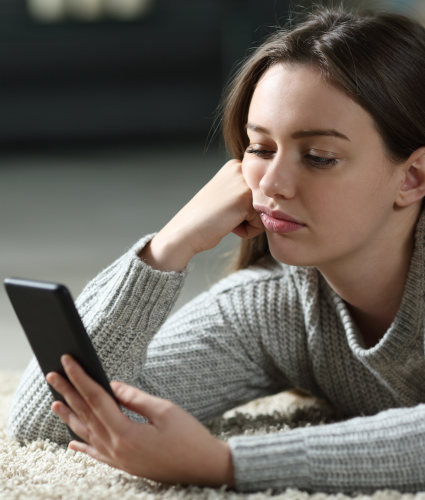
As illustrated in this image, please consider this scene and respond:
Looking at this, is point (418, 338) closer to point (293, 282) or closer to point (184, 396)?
point (293, 282)

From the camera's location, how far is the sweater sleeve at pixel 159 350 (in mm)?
1101

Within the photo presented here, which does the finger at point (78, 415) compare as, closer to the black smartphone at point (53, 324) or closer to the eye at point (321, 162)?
the black smartphone at point (53, 324)

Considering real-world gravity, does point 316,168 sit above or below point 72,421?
above

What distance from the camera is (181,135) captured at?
6.41 meters

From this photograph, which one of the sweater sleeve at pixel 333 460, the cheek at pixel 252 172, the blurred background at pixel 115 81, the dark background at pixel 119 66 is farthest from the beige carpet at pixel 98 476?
the dark background at pixel 119 66

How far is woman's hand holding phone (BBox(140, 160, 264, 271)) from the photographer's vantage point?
1119 mm

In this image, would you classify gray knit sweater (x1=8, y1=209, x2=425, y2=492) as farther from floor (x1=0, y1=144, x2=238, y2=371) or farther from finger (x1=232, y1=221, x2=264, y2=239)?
floor (x1=0, y1=144, x2=238, y2=371)

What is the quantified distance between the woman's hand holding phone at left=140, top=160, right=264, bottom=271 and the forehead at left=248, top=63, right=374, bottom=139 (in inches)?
6.3

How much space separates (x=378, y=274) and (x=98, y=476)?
58 centimetres

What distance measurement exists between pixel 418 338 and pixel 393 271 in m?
0.13

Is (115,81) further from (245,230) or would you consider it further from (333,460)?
(333,460)

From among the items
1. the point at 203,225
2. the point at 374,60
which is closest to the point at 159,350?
the point at 203,225

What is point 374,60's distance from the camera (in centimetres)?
100

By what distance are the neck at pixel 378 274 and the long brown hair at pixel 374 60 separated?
15cm
